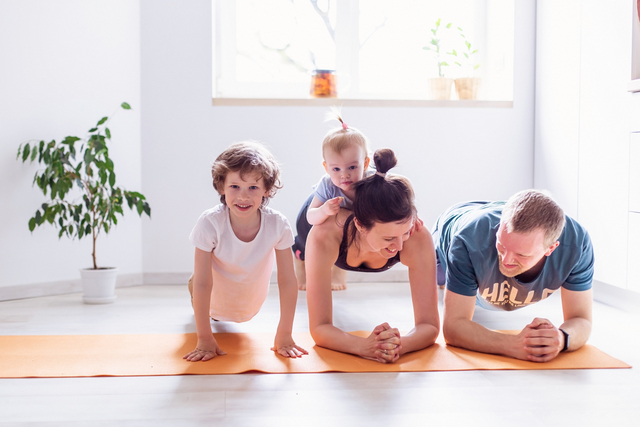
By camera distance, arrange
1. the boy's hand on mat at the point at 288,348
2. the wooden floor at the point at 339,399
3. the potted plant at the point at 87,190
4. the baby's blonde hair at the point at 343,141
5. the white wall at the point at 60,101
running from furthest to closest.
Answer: the white wall at the point at 60,101
the potted plant at the point at 87,190
the baby's blonde hair at the point at 343,141
the boy's hand on mat at the point at 288,348
the wooden floor at the point at 339,399

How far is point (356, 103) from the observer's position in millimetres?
3217

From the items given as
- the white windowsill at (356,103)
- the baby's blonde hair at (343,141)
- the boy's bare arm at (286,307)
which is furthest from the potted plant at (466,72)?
the boy's bare arm at (286,307)

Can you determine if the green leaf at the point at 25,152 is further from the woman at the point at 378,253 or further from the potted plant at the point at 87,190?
the woman at the point at 378,253

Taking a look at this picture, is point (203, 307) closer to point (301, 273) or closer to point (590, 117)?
point (301, 273)

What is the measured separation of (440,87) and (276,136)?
40.7 inches

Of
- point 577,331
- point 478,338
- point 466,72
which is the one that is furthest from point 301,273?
point 466,72

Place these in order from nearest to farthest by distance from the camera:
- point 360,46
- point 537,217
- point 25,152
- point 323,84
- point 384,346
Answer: point 537,217
point 384,346
point 25,152
point 323,84
point 360,46

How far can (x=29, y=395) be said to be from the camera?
1.36 meters

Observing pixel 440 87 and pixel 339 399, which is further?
pixel 440 87

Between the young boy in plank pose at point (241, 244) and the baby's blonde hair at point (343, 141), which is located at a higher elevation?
the baby's blonde hair at point (343, 141)

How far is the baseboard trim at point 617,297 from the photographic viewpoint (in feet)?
7.82

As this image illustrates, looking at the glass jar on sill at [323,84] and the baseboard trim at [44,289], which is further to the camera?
the glass jar on sill at [323,84]

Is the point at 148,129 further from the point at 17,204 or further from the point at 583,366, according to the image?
the point at 583,366

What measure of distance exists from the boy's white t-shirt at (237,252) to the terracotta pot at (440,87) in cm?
190
